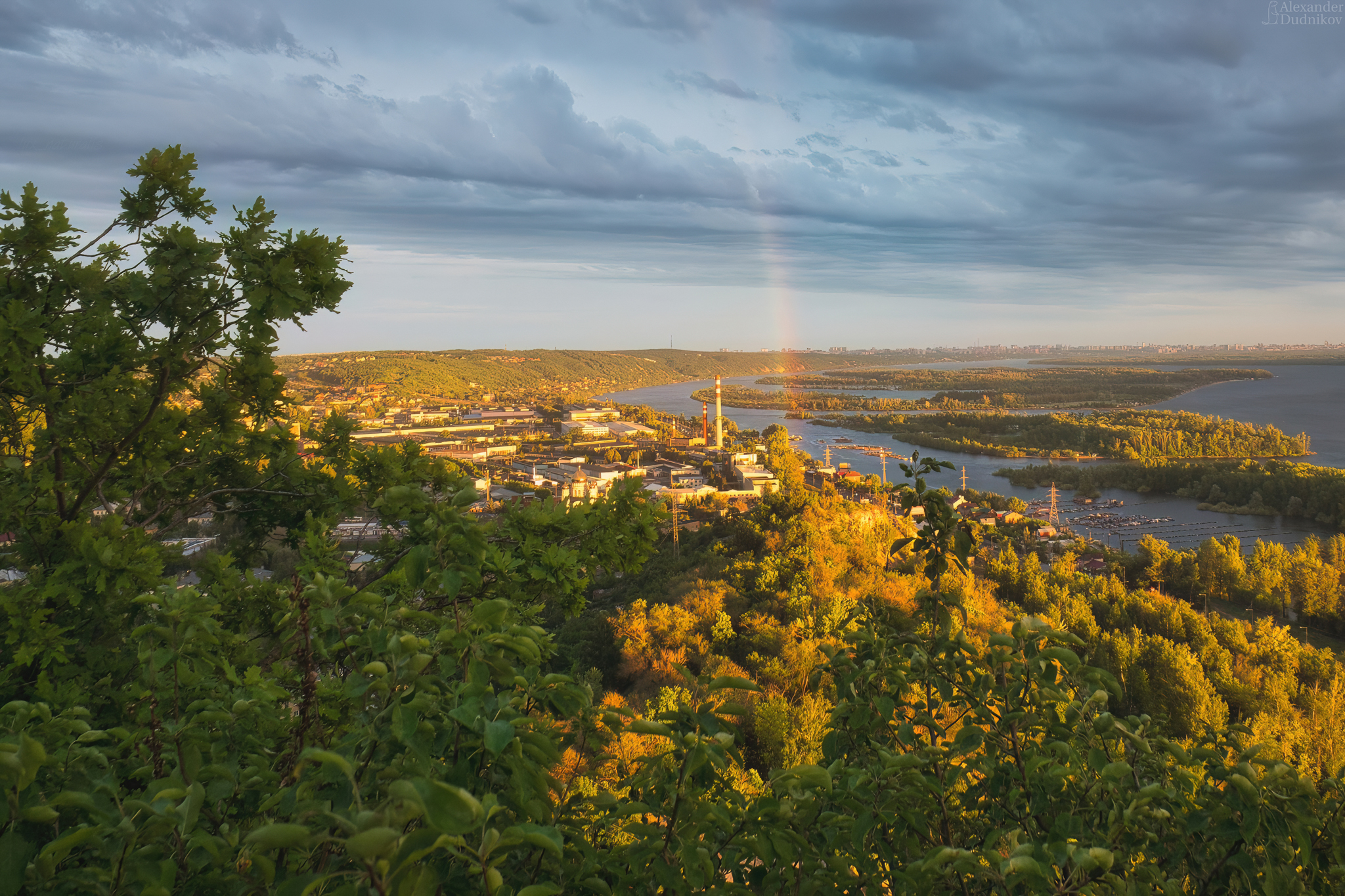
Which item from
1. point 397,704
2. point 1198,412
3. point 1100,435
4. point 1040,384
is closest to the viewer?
point 397,704

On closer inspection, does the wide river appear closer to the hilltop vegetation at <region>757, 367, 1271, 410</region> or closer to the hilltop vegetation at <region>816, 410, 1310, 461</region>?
the hilltop vegetation at <region>816, 410, 1310, 461</region>

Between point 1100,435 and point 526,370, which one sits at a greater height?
point 526,370

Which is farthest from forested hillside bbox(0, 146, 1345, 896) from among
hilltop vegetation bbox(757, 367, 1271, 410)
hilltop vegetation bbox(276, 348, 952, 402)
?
hilltop vegetation bbox(757, 367, 1271, 410)

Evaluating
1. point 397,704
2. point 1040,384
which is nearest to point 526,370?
point 1040,384

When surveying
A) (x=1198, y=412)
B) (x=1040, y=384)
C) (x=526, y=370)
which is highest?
(x=526, y=370)

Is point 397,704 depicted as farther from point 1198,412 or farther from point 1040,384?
point 1040,384

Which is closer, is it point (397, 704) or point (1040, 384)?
point (397, 704)

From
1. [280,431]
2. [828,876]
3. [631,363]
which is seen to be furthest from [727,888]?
[631,363]
